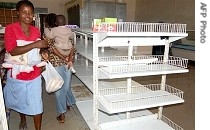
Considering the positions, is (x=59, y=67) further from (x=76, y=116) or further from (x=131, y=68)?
(x=131, y=68)

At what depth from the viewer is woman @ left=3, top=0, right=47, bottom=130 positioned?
1.56m

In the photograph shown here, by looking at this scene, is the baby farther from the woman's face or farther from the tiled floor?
the tiled floor

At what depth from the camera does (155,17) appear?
320 inches

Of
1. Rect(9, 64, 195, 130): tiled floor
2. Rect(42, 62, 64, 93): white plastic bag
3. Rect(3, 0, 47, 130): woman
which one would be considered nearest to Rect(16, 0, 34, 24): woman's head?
Rect(3, 0, 47, 130): woman

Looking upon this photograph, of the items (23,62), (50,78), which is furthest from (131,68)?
(23,62)

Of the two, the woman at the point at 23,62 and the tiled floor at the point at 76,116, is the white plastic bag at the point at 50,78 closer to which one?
the woman at the point at 23,62

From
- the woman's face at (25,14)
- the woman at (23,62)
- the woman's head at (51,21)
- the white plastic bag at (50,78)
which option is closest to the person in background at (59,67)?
the woman's head at (51,21)

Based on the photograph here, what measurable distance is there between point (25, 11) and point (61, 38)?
0.67 metres

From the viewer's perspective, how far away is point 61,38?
2.20m

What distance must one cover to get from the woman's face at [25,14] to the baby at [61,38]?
573mm

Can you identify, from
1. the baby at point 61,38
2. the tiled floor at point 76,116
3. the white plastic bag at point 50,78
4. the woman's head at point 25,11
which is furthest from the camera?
the tiled floor at point 76,116

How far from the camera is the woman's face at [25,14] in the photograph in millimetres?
1552
